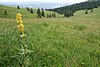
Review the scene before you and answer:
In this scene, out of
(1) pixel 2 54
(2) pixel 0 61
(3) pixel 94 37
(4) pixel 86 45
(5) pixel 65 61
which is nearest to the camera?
(2) pixel 0 61

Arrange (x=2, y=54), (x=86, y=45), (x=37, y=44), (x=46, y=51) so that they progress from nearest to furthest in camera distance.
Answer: (x=2, y=54)
(x=46, y=51)
(x=37, y=44)
(x=86, y=45)

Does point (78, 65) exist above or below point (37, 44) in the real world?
below

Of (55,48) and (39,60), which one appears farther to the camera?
Answer: (55,48)

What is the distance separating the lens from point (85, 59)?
894cm

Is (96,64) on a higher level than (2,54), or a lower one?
lower

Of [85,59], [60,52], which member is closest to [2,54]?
[60,52]

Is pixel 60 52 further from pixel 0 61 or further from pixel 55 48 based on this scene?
pixel 0 61

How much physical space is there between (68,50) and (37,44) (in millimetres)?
1398

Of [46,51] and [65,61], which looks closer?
[65,61]

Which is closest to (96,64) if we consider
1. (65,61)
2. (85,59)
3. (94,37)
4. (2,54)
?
(85,59)

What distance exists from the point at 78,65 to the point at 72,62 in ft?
0.84

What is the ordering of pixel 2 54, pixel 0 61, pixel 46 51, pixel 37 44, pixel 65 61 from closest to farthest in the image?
pixel 0 61 < pixel 2 54 < pixel 65 61 < pixel 46 51 < pixel 37 44

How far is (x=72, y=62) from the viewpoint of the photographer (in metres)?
8.34

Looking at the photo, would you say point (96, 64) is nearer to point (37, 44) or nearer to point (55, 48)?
point (55, 48)
